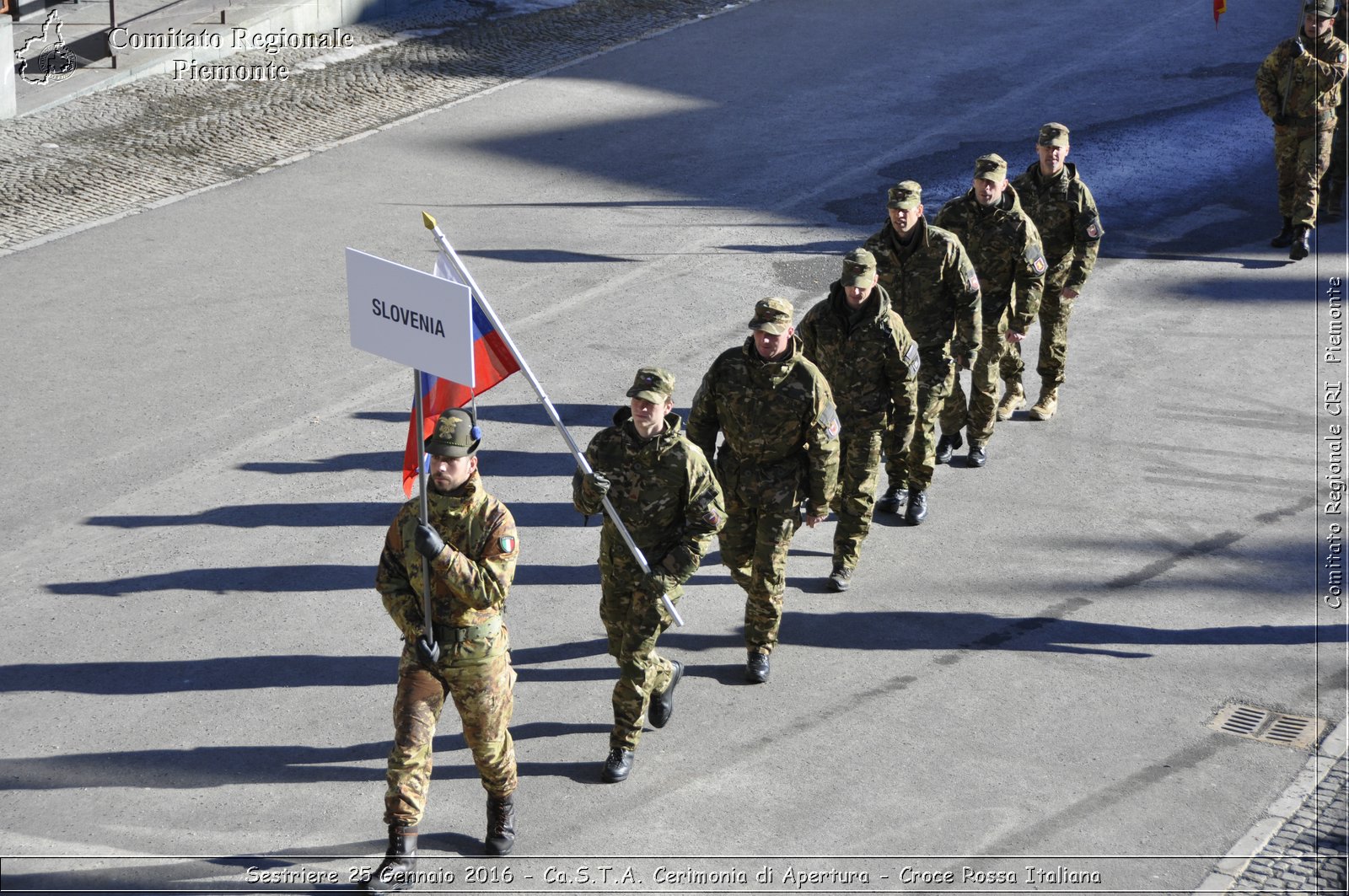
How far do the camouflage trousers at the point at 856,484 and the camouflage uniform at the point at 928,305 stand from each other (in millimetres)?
556

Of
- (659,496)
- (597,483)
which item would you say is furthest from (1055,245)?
(597,483)

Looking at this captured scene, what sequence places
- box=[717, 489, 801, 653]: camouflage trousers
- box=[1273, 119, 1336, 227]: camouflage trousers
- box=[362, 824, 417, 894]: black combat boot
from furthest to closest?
box=[1273, 119, 1336, 227]: camouflage trousers, box=[717, 489, 801, 653]: camouflage trousers, box=[362, 824, 417, 894]: black combat boot

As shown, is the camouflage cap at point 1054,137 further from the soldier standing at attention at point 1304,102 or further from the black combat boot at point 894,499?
the soldier standing at attention at point 1304,102

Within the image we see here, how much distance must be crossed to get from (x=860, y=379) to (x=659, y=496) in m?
2.29

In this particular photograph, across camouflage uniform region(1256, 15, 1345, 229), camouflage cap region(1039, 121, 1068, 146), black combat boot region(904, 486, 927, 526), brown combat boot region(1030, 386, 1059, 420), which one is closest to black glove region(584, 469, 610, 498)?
black combat boot region(904, 486, 927, 526)

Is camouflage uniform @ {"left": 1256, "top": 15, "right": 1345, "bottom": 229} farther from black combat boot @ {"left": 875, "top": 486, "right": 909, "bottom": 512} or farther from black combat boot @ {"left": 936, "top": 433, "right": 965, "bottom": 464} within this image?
black combat boot @ {"left": 875, "top": 486, "right": 909, "bottom": 512}

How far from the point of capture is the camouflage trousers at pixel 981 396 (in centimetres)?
1091

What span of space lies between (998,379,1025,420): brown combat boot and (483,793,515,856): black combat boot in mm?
6034

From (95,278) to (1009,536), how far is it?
8496mm

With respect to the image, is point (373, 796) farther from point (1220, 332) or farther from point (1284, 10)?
point (1284, 10)

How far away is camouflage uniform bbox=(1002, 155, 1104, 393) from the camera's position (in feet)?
37.6

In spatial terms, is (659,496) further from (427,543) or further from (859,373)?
(859,373)

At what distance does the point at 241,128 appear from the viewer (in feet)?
57.6

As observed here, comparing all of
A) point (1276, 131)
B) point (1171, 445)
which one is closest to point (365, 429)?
point (1171, 445)
